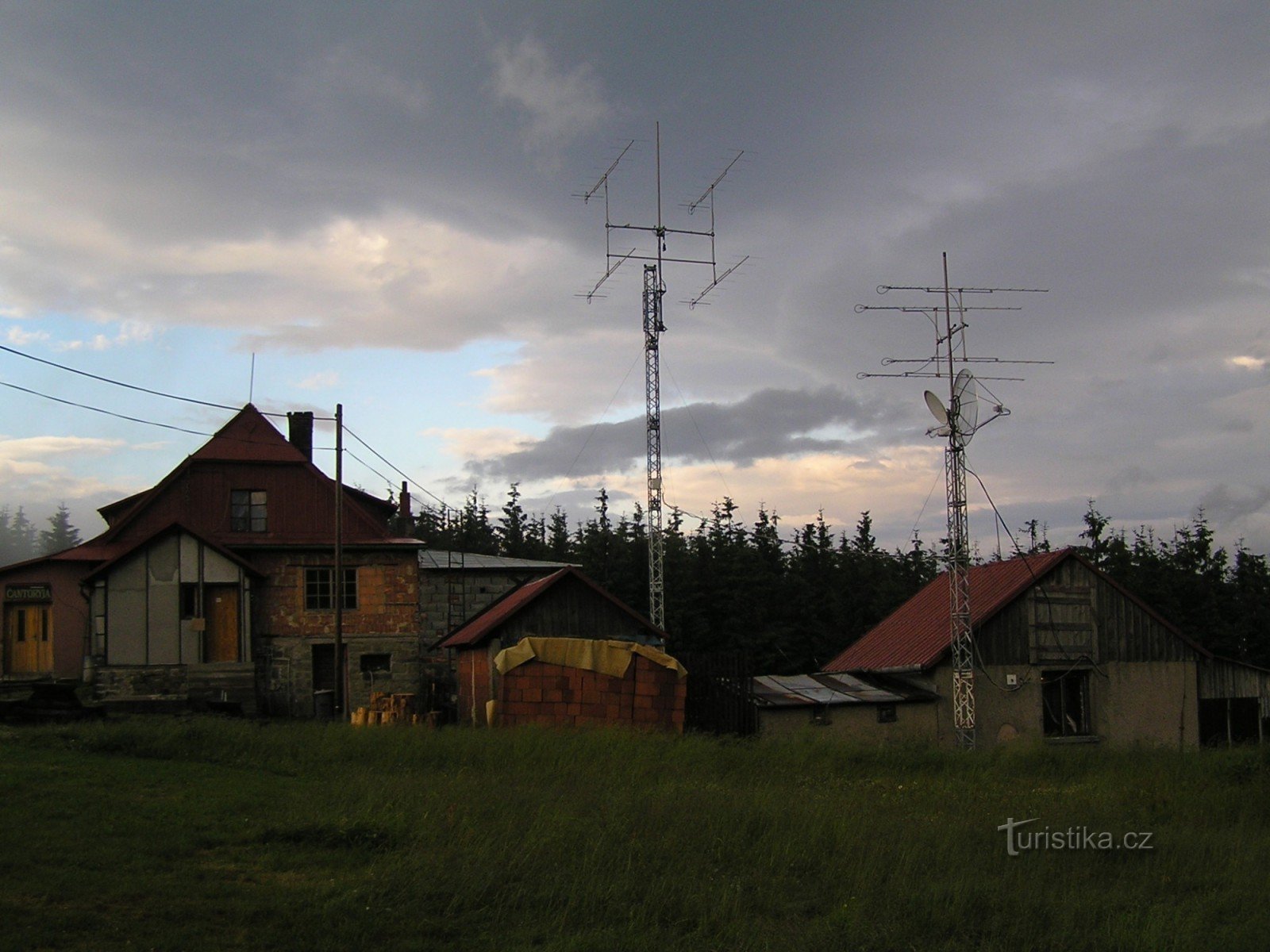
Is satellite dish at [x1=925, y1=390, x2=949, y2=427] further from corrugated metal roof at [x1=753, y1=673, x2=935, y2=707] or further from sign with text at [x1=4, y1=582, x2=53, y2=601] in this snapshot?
sign with text at [x1=4, y1=582, x2=53, y2=601]

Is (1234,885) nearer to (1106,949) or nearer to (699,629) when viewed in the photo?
(1106,949)

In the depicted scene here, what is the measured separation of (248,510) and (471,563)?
7.32 m

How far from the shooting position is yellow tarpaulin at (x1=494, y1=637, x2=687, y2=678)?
75.8 ft

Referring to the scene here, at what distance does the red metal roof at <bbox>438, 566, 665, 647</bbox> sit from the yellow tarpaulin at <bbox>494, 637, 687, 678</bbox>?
2.30 metres

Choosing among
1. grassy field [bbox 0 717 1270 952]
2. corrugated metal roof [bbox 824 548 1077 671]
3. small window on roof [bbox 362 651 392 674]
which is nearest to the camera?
grassy field [bbox 0 717 1270 952]

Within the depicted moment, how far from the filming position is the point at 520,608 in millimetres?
25672

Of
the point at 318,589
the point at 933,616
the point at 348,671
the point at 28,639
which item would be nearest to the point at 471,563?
the point at 318,589

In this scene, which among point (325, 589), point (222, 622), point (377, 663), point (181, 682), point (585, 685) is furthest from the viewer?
point (325, 589)

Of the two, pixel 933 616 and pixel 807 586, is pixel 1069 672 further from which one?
pixel 807 586

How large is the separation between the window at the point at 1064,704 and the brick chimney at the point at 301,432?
25074 millimetres

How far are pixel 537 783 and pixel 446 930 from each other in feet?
21.0

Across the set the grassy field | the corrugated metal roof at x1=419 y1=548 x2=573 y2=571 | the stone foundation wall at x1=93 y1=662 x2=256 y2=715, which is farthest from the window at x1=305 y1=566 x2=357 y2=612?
the grassy field

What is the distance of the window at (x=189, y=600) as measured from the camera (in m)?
30.7

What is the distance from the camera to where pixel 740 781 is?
54.9 feet
